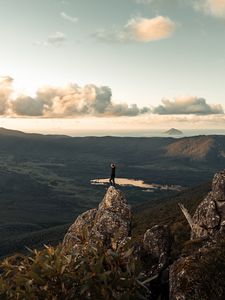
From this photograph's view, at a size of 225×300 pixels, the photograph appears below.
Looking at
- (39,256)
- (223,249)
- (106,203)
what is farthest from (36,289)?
(106,203)

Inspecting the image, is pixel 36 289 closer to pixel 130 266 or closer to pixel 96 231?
pixel 130 266

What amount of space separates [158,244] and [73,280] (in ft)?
32.9

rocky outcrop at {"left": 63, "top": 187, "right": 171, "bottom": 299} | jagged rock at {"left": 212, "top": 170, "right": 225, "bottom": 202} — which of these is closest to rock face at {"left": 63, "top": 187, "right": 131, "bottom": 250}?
rocky outcrop at {"left": 63, "top": 187, "right": 171, "bottom": 299}

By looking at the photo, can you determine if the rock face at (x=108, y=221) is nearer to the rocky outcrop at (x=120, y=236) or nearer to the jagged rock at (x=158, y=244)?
the rocky outcrop at (x=120, y=236)

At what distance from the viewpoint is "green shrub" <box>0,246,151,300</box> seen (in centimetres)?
1673

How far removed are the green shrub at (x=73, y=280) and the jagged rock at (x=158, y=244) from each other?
7996mm

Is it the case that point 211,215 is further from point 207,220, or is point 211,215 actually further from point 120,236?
point 120,236

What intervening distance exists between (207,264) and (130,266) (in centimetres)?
460

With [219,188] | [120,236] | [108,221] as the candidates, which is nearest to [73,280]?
[120,236]

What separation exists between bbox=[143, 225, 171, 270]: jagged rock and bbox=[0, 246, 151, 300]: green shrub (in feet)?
26.2

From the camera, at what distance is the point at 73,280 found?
1738 cm

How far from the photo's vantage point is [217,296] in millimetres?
18516

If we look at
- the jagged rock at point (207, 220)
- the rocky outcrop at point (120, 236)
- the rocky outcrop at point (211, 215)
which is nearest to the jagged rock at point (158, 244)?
the rocky outcrop at point (120, 236)

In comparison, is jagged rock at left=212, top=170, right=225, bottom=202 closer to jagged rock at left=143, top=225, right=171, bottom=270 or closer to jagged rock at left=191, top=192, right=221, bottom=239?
jagged rock at left=191, top=192, right=221, bottom=239
